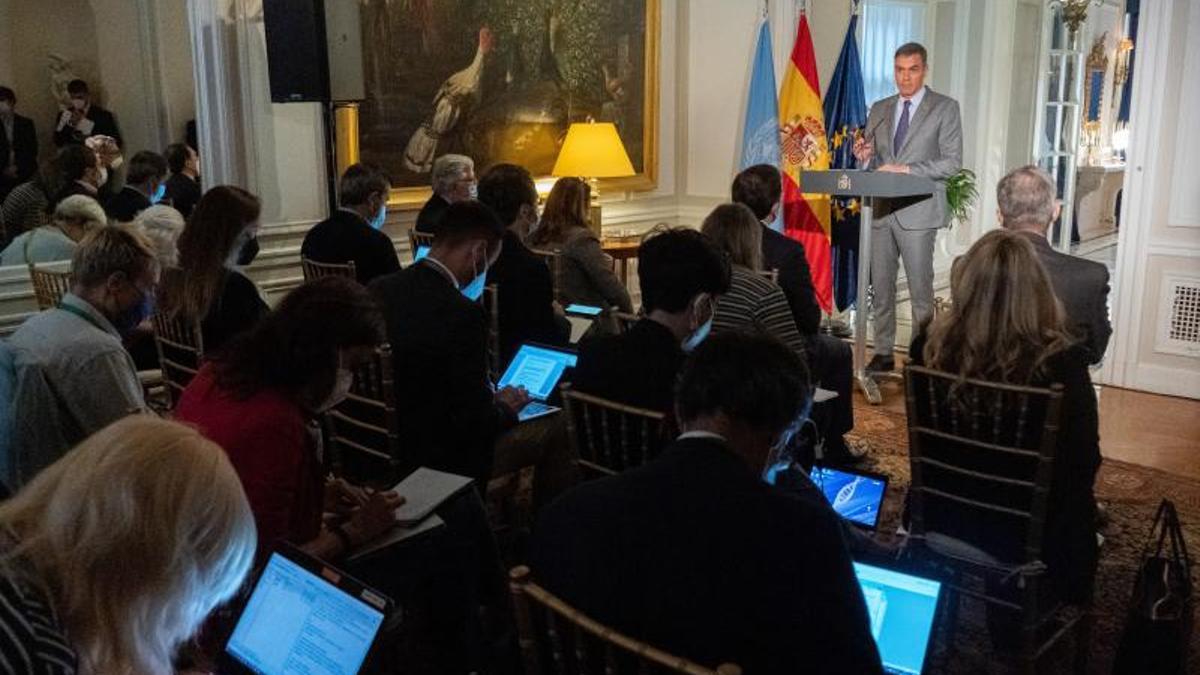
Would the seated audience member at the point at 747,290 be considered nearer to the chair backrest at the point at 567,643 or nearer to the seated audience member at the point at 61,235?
the chair backrest at the point at 567,643

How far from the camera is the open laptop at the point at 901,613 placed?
1869mm

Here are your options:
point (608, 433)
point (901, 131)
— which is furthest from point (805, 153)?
point (608, 433)

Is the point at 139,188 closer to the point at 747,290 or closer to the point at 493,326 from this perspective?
the point at 493,326

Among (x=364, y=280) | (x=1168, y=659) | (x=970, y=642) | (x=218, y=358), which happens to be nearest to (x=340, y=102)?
(x=364, y=280)

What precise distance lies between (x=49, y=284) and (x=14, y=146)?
3.07 meters

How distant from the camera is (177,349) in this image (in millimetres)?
3213

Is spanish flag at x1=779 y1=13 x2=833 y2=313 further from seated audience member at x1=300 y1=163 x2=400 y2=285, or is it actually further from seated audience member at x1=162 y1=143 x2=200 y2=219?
seated audience member at x1=162 y1=143 x2=200 y2=219

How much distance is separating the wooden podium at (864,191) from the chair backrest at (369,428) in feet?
9.84

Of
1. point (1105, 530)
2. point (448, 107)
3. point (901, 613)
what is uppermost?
point (448, 107)

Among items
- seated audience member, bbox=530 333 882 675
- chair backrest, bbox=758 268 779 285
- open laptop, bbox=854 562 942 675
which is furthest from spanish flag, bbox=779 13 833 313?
seated audience member, bbox=530 333 882 675

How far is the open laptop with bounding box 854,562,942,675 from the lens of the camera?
187cm

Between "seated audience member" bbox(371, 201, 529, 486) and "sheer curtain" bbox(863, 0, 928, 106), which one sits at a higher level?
"sheer curtain" bbox(863, 0, 928, 106)

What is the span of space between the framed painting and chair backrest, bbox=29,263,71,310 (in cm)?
169

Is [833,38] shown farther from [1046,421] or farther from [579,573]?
[579,573]
